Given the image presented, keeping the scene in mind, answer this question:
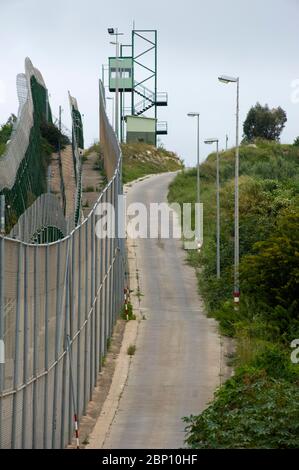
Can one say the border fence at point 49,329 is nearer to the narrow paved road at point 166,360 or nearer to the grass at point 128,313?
the narrow paved road at point 166,360

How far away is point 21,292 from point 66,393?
6777 mm

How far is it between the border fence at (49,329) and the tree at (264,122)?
7221 cm

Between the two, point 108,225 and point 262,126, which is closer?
point 108,225

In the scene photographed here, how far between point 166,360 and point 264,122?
72.9 metres

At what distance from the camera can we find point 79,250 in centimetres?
2917

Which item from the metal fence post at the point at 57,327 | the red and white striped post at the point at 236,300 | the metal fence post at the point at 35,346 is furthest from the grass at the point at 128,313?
the metal fence post at the point at 35,346

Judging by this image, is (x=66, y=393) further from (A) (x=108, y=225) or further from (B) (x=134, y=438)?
(A) (x=108, y=225)

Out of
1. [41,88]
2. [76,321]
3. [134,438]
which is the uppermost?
[41,88]

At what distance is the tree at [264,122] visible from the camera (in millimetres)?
108188

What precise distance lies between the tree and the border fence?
72211mm

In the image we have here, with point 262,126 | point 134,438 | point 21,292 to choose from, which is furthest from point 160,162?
point 21,292

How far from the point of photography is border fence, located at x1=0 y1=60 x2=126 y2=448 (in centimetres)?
1983

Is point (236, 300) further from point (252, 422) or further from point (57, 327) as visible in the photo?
point (252, 422)

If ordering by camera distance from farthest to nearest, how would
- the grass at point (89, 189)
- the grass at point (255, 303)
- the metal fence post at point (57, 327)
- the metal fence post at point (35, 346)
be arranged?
the grass at point (89, 189)
the metal fence post at point (57, 327)
the grass at point (255, 303)
the metal fence post at point (35, 346)
